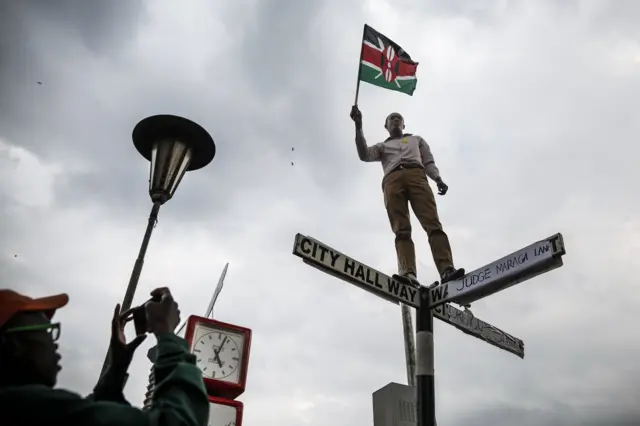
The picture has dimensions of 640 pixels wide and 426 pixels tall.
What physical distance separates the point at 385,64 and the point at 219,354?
391 centimetres

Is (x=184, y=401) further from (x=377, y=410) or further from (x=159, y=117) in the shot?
(x=159, y=117)

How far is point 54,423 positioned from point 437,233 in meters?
4.61

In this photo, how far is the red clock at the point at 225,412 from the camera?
4.77 m

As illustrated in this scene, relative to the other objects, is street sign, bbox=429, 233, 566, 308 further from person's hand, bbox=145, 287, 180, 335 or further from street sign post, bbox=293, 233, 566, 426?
Answer: person's hand, bbox=145, 287, 180, 335

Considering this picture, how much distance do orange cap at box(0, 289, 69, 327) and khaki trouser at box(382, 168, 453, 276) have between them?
3.99 metres

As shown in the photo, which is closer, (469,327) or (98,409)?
(98,409)

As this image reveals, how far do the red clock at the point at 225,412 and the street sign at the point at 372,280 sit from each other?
1729mm

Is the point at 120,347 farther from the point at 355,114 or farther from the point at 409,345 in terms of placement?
the point at 409,345

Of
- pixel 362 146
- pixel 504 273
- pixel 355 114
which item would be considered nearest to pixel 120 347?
pixel 504 273

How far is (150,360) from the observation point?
4145 millimetres

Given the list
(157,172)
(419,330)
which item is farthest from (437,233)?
(157,172)

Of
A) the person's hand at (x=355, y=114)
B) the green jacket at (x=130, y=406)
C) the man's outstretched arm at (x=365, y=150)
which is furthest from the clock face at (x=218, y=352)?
the green jacket at (x=130, y=406)

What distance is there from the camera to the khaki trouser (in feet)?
17.3

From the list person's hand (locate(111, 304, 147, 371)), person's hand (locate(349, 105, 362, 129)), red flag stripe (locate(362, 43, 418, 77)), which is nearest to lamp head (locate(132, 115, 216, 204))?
person's hand (locate(349, 105, 362, 129))
